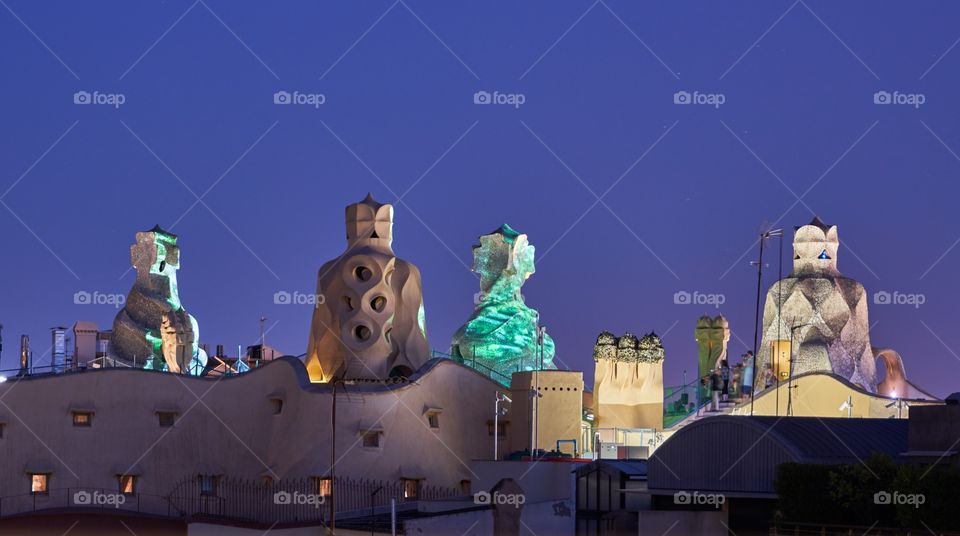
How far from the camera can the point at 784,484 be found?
37000 mm

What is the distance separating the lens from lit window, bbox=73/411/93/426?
57.3m

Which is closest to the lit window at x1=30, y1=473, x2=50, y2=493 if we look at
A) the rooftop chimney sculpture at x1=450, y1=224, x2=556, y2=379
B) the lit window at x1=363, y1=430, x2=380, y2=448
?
the lit window at x1=363, y1=430, x2=380, y2=448

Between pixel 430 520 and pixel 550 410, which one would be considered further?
pixel 550 410

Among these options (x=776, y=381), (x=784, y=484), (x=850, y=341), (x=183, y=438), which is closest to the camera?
(x=784, y=484)

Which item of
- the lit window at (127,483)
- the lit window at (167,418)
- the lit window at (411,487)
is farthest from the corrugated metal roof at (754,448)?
the lit window at (127,483)

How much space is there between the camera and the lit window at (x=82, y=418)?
57281 mm

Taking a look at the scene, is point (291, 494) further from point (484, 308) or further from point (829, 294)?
point (829, 294)

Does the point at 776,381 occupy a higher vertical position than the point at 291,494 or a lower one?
higher

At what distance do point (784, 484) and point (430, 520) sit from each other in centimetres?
1042

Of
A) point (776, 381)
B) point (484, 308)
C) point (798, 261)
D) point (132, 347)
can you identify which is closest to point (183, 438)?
point (132, 347)

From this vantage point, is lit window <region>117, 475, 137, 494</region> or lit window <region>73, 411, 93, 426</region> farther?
lit window <region>73, 411, 93, 426</region>

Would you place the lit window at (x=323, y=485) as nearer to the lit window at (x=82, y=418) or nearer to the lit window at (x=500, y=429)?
the lit window at (x=500, y=429)

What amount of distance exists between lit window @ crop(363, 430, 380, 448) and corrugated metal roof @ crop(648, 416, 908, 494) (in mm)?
15870

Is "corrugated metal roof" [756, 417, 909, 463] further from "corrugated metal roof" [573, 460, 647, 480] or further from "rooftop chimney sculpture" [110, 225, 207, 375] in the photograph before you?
"rooftop chimney sculpture" [110, 225, 207, 375]
